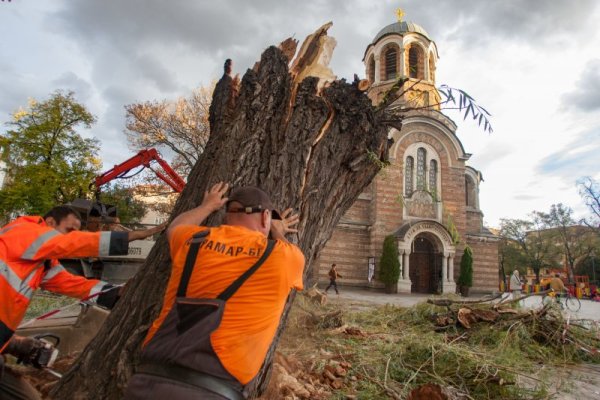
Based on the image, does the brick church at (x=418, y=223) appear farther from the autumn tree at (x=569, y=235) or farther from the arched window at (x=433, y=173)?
the autumn tree at (x=569, y=235)

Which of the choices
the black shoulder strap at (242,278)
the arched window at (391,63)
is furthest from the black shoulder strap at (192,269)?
the arched window at (391,63)

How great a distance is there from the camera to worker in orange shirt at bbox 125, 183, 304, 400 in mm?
1525

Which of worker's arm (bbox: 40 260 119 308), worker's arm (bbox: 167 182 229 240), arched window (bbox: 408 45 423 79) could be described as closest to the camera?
worker's arm (bbox: 167 182 229 240)

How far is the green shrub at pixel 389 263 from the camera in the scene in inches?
779

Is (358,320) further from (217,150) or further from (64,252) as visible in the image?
(64,252)

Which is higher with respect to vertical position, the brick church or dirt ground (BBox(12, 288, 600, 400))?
the brick church

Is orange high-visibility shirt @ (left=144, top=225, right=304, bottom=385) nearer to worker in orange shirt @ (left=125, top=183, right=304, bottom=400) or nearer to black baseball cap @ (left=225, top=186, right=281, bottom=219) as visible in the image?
worker in orange shirt @ (left=125, top=183, right=304, bottom=400)

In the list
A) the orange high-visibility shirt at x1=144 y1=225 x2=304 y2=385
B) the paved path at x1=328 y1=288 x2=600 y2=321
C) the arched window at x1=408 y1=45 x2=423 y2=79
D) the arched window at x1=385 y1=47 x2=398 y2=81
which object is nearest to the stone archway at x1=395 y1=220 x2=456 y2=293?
the paved path at x1=328 y1=288 x2=600 y2=321

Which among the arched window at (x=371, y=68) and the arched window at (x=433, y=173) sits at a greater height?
the arched window at (x=371, y=68)

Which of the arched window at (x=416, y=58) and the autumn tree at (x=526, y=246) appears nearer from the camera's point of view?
the arched window at (x=416, y=58)

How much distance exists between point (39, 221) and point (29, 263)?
0.33 meters

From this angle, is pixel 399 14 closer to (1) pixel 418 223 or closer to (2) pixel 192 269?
(1) pixel 418 223

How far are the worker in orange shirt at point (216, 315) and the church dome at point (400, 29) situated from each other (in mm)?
26324

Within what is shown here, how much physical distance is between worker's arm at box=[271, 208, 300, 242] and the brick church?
58.4 feet
